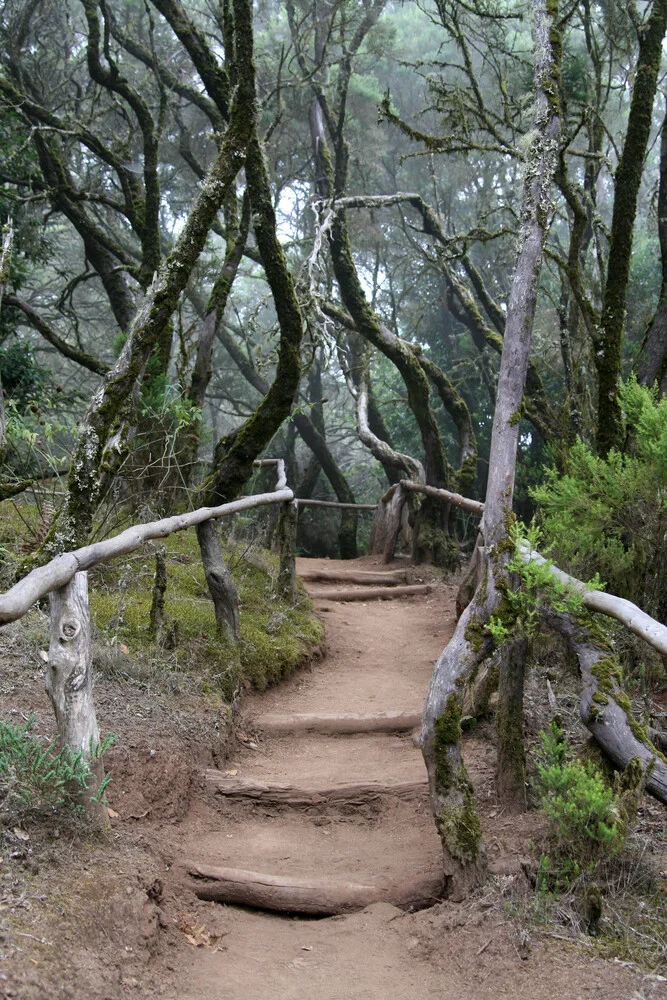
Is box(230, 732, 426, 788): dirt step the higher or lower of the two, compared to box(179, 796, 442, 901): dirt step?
higher

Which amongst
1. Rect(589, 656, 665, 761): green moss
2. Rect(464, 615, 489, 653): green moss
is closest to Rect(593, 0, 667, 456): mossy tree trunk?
Rect(464, 615, 489, 653): green moss

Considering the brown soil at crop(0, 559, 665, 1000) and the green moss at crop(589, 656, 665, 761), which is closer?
the brown soil at crop(0, 559, 665, 1000)

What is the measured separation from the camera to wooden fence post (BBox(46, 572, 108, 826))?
10.3 feet

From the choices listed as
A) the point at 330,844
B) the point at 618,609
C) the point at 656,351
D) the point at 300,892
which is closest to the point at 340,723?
the point at 330,844

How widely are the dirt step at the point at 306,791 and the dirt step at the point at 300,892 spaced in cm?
82

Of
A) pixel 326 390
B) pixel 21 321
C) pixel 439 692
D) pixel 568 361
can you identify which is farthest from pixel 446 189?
pixel 439 692

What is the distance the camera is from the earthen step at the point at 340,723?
5645mm

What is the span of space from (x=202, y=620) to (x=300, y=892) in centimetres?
260

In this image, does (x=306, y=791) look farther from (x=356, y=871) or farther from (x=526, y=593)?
(x=526, y=593)

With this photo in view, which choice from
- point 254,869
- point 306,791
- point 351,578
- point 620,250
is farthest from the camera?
point 351,578

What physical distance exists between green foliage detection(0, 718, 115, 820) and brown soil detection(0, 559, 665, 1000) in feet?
0.36

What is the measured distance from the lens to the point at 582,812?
3066 mm

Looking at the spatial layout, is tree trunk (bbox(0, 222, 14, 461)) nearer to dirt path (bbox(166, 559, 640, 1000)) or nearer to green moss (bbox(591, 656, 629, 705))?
dirt path (bbox(166, 559, 640, 1000))

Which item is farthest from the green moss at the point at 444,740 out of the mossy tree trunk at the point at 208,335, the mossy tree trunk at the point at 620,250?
the mossy tree trunk at the point at 208,335
